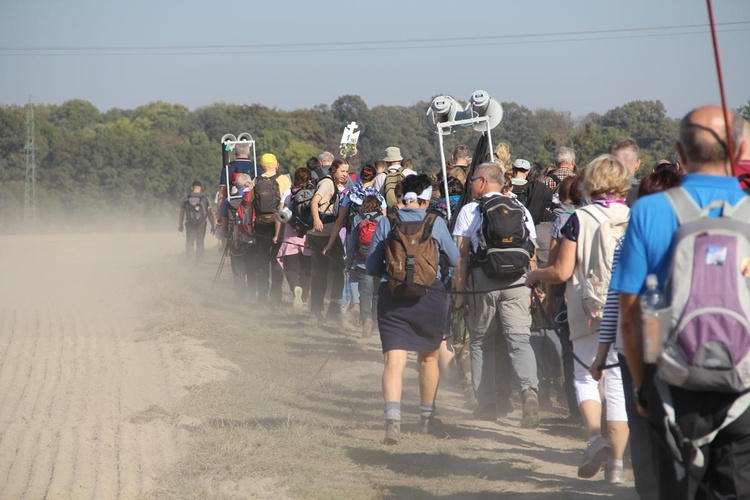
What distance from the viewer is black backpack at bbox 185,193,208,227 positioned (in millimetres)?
23484

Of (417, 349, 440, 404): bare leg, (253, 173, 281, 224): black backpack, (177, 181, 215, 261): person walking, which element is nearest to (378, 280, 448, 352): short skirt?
(417, 349, 440, 404): bare leg

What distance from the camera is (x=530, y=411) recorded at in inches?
312

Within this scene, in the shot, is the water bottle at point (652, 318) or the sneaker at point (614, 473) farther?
the sneaker at point (614, 473)

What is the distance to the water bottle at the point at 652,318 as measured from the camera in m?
3.46

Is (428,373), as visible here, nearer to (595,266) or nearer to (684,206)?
(595,266)

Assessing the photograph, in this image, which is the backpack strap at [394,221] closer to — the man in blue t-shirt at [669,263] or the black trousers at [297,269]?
the man in blue t-shirt at [669,263]

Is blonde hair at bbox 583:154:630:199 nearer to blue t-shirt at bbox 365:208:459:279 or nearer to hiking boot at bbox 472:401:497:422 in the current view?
blue t-shirt at bbox 365:208:459:279

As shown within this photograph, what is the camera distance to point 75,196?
53.6 meters

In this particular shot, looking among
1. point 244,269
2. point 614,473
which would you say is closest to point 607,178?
point 614,473

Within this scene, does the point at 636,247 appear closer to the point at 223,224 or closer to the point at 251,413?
the point at 251,413

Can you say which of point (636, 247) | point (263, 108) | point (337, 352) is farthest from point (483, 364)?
point (263, 108)

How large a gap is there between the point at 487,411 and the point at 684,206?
4.94 metres

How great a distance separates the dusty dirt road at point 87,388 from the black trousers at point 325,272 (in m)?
1.93

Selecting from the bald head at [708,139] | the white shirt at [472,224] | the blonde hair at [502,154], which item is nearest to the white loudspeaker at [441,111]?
the blonde hair at [502,154]
